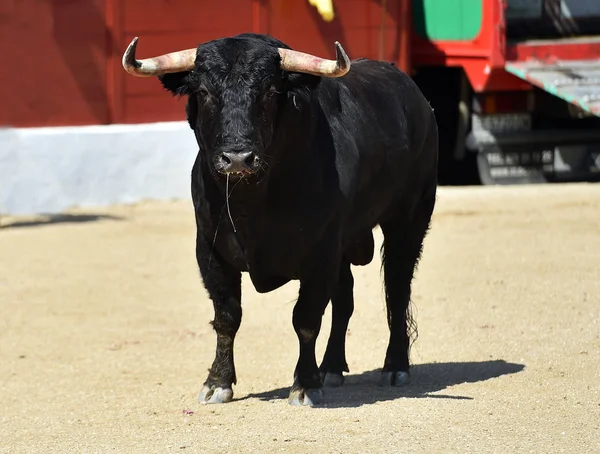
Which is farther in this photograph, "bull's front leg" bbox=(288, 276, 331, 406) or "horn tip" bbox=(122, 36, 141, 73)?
"bull's front leg" bbox=(288, 276, 331, 406)

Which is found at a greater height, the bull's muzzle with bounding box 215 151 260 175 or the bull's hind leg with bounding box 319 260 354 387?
the bull's muzzle with bounding box 215 151 260 175

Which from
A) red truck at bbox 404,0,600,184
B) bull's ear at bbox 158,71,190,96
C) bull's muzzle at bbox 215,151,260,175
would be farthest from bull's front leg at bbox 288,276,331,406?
red truck at bbox 404,0,600,184

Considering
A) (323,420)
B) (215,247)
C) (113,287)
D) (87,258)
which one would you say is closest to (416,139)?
(215,247)

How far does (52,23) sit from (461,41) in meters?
4.34

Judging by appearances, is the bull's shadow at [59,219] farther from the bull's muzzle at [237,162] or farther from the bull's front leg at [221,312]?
the bull's muzzle at [237,162]

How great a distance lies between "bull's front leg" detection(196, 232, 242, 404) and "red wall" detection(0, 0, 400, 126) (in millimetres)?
7054

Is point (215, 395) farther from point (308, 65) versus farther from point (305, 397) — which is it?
point (308, 65)

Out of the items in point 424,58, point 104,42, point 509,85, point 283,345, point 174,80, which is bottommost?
point 283,345

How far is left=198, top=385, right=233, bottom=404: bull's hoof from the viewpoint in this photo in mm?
6660

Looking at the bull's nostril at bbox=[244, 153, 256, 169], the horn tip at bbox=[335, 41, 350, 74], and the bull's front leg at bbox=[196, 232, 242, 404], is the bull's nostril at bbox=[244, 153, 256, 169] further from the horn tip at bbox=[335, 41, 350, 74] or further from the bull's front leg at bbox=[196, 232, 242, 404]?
Result: the bull's front leg at bbox=[196, 232, 242, 404]

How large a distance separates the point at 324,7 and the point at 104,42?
7.55 ft

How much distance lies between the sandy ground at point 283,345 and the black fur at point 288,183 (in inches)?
16.2

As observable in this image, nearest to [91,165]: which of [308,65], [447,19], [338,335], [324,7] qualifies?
[324,7]

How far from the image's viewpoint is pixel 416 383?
7.24 meters
